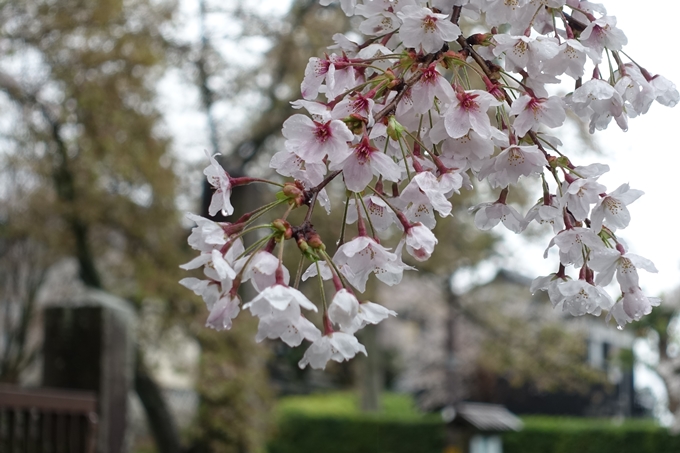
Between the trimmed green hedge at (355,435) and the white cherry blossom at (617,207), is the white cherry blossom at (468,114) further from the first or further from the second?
the trimmed green hedge at (355,435)

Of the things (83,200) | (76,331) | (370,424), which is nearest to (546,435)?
(370,424)

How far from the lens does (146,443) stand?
15.1m

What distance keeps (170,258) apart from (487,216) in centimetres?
680

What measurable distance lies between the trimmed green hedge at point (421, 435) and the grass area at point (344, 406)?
3cm

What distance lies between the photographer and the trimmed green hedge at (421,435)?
40.4 feet

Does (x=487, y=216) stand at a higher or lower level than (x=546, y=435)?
higher

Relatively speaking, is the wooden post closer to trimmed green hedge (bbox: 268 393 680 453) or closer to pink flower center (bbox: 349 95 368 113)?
pink flower center (bbox: 349 95 368 113)

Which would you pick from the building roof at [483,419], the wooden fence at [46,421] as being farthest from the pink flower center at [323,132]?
the building roof at [483,419]

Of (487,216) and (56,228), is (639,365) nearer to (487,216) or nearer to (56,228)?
(56,228)

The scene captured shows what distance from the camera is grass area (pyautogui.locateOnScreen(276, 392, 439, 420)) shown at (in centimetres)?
1577

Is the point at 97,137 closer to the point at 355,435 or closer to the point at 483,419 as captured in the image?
the point at 483,419

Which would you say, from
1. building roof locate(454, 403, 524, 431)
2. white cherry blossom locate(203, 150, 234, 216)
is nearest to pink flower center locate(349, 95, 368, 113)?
white cherry blossom locate(203, 150, 234, 216)

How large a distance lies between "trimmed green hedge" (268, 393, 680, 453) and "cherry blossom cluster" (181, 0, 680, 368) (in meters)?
10.4

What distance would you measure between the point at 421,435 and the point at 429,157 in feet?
45.7
